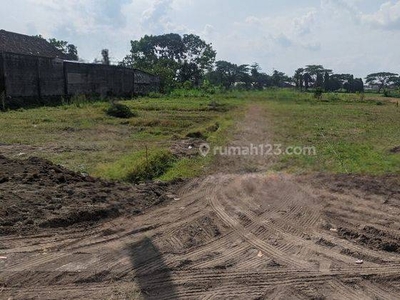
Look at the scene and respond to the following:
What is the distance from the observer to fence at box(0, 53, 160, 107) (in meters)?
25.1

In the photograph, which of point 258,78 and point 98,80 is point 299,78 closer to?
point 258,78

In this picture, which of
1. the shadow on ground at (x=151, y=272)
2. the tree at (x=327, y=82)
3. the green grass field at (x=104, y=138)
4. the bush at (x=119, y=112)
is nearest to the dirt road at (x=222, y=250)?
the shadow on ground at (x=151, y=272)

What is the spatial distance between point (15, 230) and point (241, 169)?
5.49m

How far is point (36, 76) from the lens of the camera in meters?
27.5

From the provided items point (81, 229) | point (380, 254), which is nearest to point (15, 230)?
point (81, 229)

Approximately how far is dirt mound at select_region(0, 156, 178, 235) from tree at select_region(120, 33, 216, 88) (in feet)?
175

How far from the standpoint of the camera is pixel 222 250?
16.3ft

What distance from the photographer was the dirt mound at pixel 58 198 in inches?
227

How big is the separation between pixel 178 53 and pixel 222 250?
66396mm

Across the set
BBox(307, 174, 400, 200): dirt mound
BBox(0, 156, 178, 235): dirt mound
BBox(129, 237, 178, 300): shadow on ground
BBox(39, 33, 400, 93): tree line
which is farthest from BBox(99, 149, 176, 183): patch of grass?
BBox(39, 33, 400, 93): tree line

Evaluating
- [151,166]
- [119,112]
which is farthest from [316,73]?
[151,166]

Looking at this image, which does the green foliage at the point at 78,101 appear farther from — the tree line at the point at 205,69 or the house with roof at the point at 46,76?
the tree line at the point at 205,69

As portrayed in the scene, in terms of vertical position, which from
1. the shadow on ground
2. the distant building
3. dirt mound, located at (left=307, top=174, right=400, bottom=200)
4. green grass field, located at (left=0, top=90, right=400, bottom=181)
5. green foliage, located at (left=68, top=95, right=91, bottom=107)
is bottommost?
the shadow on ground

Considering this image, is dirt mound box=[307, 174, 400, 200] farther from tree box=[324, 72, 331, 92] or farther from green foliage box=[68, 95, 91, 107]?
tree box=[324, 72, 331, 92]
